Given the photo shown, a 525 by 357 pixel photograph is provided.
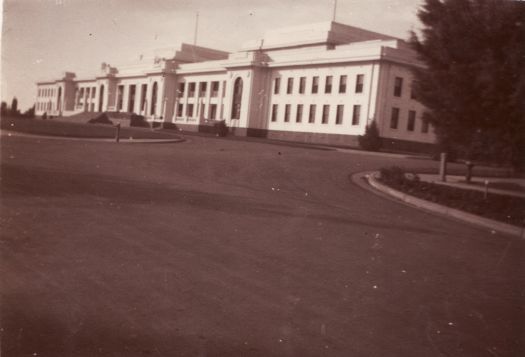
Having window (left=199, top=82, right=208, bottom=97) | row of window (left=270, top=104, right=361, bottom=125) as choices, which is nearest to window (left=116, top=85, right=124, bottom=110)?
window (left=199, top=82, right=208, bottom=97)

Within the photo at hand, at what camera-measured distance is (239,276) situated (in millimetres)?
5527

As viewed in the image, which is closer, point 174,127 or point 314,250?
point 314,250

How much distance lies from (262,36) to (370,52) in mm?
17462

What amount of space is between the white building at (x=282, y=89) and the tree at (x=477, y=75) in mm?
19944

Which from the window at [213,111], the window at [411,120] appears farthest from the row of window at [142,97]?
the window at [411,120]

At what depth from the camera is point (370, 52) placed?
41.9 m

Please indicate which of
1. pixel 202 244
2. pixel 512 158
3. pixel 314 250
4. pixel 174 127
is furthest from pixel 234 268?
pixel 174 127

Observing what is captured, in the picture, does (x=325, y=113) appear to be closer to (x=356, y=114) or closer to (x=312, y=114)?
(x=312, y=114)

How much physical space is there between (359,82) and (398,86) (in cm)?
309

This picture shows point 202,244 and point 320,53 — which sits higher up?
point 320,53

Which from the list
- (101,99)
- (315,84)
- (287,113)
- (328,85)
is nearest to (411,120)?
(328,85)

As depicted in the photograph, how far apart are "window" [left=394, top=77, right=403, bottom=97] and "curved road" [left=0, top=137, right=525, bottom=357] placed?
33176mm

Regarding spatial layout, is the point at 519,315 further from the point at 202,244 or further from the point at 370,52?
the point at 370,52

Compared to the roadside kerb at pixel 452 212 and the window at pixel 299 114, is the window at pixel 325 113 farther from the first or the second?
the roadside kerb at pixel 452 212
